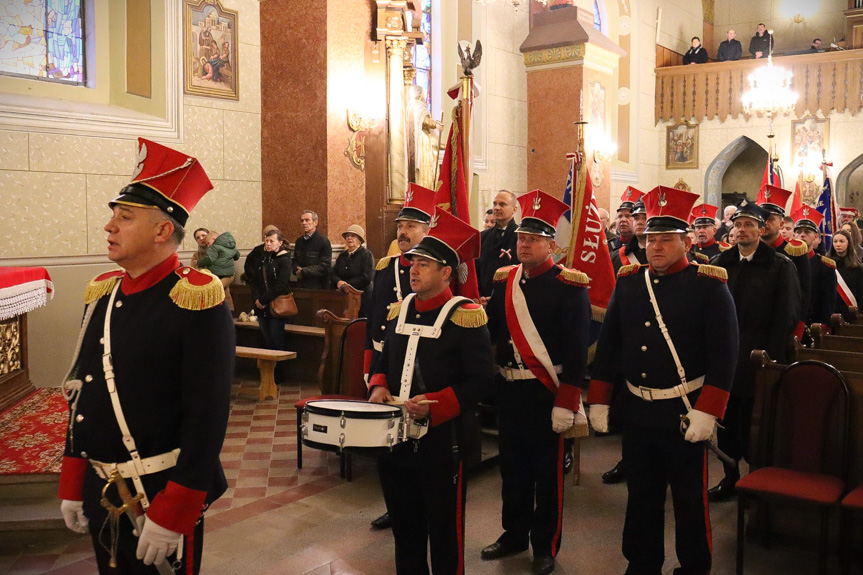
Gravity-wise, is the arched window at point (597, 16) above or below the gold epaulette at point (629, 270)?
above

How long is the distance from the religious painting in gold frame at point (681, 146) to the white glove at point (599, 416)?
16.3m

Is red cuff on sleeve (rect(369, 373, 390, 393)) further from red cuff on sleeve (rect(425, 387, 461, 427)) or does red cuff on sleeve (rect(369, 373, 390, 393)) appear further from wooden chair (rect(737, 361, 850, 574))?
wooden chair (rect(737, 361, 850, 574))

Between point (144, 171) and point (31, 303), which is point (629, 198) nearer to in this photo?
point (31, 303)

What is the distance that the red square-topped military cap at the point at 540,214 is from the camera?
376cm

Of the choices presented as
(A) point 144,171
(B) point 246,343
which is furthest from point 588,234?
(B) point 246,343

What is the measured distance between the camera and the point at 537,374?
3664 mm

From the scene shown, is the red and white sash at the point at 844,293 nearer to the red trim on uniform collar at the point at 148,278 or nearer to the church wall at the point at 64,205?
the red trim on uniform collar at the point at 148,278

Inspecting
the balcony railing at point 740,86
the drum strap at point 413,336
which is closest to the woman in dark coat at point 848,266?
the drum strap at point 413,336

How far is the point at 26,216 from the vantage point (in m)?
7.42

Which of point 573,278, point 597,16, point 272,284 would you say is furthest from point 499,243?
point 597,16

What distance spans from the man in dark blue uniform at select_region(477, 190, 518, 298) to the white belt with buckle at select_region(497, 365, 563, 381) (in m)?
1.62

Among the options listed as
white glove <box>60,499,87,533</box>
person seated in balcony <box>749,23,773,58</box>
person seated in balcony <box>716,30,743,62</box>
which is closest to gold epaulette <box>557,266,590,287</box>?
white glove <box>60,499,87,533</box>

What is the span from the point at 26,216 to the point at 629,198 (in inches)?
238

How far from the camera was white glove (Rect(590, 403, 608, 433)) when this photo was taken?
3.49 meters
